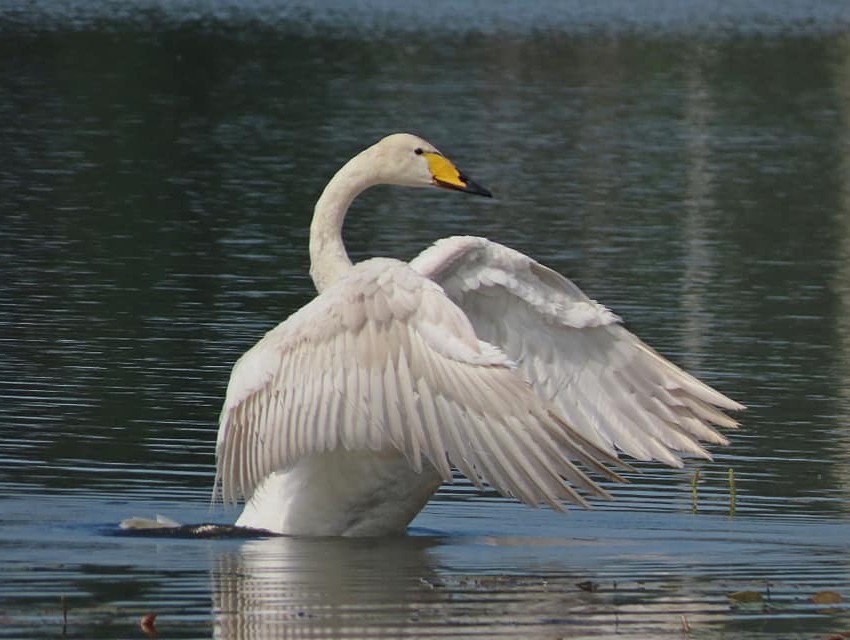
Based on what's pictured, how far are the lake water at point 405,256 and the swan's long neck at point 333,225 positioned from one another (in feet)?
4.50

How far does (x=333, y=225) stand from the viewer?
11.5 m

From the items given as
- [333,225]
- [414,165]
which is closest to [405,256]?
[414,165]

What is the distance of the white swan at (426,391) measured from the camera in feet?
32.6

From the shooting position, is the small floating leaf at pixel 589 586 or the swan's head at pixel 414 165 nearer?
the small floating leaf at pixel 589 586

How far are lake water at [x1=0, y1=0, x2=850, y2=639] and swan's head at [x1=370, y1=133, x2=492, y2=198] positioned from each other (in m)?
1.76

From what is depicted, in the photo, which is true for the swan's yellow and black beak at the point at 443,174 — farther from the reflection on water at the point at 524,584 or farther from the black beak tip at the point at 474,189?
the reflection on water at the point at 524,584

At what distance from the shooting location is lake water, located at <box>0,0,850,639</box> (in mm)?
9766

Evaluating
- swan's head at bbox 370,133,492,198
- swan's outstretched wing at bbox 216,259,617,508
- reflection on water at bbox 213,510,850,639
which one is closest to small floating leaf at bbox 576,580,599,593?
reflection on water at bbox 213,510,850,639

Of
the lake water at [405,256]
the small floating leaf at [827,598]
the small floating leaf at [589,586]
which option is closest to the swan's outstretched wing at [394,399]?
the small floating leaf at [589,586]

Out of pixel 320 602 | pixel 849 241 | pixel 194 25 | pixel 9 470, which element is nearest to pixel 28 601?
pixel 320 602

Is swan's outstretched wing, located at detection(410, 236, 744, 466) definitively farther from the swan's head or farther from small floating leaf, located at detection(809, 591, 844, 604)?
small floating leaf, located at detection(809, 591, 844, 604)

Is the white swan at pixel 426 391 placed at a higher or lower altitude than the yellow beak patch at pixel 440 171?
lower

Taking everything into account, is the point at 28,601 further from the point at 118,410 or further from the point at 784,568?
the point at 118,410

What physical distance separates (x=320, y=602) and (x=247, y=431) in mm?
1511
